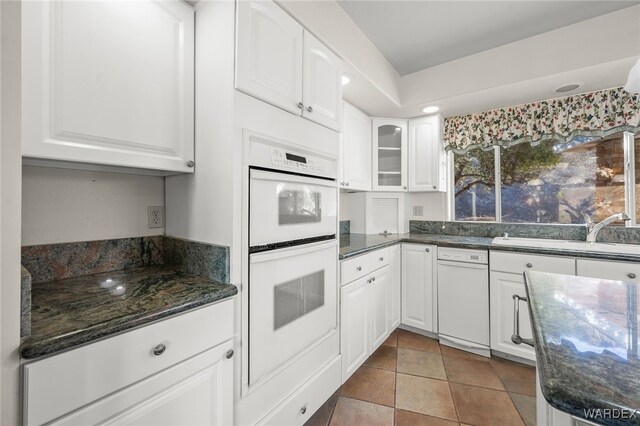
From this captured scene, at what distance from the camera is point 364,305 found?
209cm

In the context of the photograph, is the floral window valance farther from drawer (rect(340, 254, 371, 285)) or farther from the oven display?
the oven display

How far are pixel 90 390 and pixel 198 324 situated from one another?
1.07 feet

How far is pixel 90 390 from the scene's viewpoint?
0.77m

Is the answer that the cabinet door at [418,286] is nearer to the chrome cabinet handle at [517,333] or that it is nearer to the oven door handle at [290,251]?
the oven door handle at [290,251]

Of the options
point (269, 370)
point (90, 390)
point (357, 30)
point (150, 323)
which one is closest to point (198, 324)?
point (150, 323)

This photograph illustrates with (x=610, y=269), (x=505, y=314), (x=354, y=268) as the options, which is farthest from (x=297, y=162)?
(x=610, y=269)

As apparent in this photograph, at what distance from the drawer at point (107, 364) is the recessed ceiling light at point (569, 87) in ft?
9.98

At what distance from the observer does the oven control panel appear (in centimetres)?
135

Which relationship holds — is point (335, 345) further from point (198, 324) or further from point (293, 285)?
point (198, 324)

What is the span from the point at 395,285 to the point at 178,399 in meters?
2.05

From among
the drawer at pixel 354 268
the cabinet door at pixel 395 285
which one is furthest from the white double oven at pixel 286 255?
the cabinet door at pixel 395 285

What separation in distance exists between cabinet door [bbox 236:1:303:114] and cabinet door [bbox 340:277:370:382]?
1.26m

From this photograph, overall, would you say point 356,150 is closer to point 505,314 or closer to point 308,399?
point 505,314

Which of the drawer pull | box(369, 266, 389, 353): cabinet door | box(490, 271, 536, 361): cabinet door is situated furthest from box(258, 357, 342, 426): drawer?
box(490, 271, 536, 361): cabinet door
